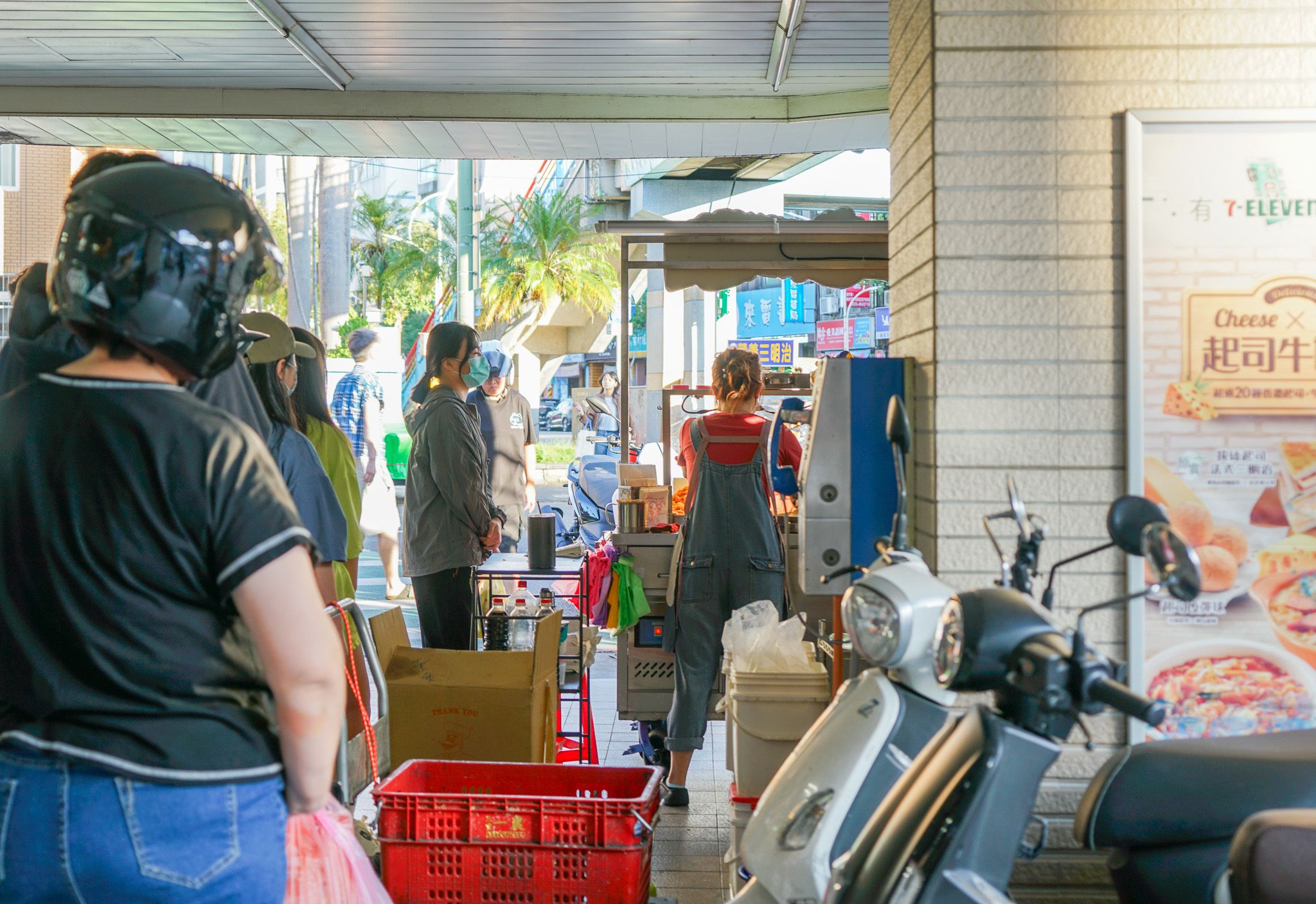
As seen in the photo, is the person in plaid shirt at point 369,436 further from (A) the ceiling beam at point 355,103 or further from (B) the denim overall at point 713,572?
(B) the denim overall at point 713,572

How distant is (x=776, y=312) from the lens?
29.4 meters

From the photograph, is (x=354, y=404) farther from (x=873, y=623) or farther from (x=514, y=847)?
(x=873, y=623)

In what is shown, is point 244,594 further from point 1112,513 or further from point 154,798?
point 1112,513

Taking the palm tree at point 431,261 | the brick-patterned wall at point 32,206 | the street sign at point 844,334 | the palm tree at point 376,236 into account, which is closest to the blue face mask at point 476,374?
the brick-patterned wall at point 32,206

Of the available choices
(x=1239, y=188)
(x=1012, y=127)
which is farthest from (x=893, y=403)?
(x=1239, y=188)

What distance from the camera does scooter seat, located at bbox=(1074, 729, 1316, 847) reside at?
197 cm

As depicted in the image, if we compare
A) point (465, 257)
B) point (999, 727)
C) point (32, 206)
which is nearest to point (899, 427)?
point (999, 727)

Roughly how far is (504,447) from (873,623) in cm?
500

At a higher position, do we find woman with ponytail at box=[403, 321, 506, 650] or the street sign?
the street sign

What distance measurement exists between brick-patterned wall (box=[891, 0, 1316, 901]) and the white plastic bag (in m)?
0.75

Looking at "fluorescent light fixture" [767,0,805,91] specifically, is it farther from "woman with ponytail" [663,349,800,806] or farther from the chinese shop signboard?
the chinese shop signboard

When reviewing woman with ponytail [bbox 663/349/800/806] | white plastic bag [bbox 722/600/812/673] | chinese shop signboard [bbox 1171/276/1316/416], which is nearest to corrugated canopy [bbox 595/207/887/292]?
woman with ponytail [bbox 663/349/800/806]

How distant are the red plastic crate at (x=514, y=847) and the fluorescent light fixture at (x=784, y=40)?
3.20m

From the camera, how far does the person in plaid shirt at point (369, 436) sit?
7.71 metres
